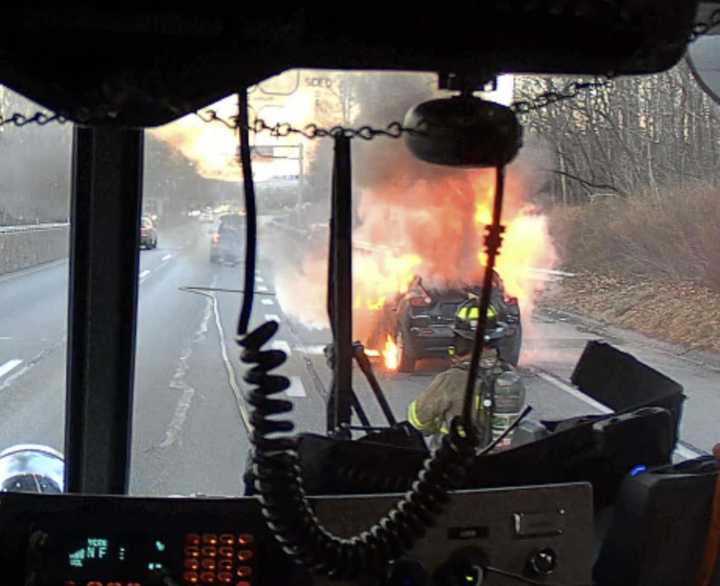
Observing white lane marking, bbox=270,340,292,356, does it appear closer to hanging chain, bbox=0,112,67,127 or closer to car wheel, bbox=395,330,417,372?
hanging chain, bbox=0,112,67,127

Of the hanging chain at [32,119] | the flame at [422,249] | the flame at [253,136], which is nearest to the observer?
the hanging chain at [32,119]

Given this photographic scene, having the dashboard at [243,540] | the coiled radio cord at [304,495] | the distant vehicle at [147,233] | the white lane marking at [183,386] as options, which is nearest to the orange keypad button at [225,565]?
the dashboard at [243,540]

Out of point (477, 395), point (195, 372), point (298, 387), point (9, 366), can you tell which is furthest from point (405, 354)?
point (9, 366)

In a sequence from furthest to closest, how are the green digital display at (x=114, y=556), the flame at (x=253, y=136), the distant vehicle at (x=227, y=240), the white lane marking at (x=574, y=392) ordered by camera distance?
1. the white lane marking at (x=574, y=392)
2. the distant vehicle at (x=227, y=240)
3. the flame at (x=253, y=136)
4. the green digital display at (x=114, y=556)

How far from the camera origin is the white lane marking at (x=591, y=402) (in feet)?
8.48

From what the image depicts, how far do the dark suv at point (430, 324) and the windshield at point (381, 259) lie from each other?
1 centimetres

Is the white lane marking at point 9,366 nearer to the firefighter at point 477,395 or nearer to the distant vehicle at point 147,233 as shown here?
the distant vehicle at point 147,233

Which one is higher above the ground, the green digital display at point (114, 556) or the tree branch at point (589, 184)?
the tree branch at point (589, 184)

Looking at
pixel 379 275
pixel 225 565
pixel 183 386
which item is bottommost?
pixel 225 565

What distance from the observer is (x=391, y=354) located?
3.66m

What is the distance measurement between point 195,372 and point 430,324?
875 millimetres

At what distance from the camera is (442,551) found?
1933 mm

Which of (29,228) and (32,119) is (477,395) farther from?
(32,119)

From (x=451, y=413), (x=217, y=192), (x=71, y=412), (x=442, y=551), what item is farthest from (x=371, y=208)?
(x=442, y=551)
